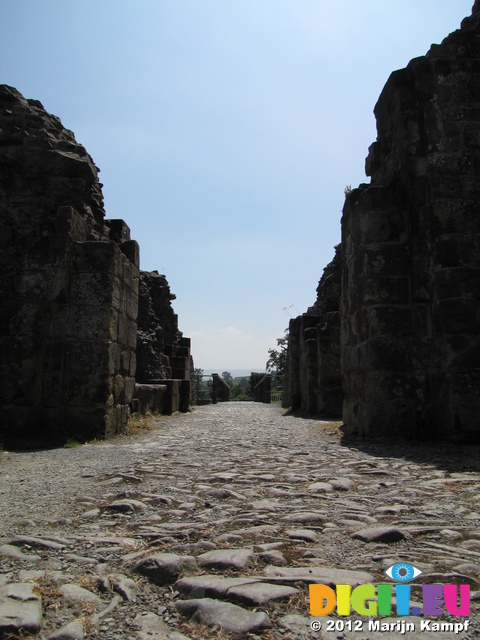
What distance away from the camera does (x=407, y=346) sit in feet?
19.4

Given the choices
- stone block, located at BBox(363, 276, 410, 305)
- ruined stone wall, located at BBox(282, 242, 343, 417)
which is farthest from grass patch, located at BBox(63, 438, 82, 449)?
ruined stone wall, located at BBox(282, 242, 343, 417)

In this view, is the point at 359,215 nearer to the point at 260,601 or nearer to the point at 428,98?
the point at 428,98

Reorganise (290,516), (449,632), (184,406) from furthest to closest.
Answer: (184,406)
(290,516)
(449,632)

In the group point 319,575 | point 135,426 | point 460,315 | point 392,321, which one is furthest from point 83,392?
point 319,575

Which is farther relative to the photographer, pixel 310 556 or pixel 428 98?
pixel 428 98

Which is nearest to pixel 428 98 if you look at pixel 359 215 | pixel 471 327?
pixel 359 215

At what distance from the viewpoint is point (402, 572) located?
192 cm

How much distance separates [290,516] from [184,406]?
36.8 feet

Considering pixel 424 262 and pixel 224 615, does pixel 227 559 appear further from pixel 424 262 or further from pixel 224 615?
pixel 424 262

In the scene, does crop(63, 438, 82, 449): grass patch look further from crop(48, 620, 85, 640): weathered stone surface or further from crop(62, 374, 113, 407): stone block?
crop(48, 620, 85, 640): weathered stone surface

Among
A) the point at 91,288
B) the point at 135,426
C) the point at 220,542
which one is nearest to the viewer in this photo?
the point at 220,542

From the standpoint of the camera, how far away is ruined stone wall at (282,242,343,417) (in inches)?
433

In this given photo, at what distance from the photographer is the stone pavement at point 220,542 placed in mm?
1612

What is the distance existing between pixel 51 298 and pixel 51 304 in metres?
0.08
